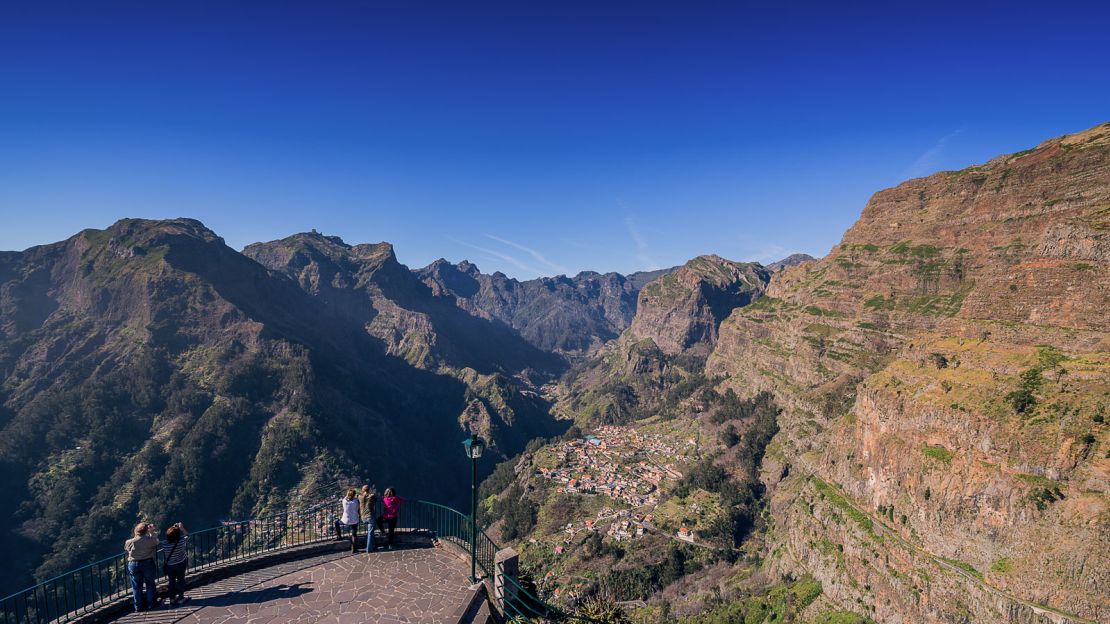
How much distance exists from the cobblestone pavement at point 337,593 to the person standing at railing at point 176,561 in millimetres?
456

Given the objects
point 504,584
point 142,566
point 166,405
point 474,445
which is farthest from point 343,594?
point 166,405

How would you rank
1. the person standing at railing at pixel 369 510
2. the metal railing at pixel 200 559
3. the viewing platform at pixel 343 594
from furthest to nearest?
the person standing at railing at pixel 369 510, the viewing platform at pixel 343 594, the metal railing at pixel 200 559

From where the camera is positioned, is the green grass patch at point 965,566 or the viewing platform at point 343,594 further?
the green grass patch at point 965,566

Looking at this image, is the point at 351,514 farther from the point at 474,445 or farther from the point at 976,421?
the point at 976,421

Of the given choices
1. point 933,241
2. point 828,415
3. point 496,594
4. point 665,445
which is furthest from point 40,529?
point 933,241

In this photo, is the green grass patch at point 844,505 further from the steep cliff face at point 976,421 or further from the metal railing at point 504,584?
the metal railing at point 504,584

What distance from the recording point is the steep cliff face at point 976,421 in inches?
1361

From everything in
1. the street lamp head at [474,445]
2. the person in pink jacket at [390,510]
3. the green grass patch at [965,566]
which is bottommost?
the green grass patch at [965,566]

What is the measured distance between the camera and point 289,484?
106 meters

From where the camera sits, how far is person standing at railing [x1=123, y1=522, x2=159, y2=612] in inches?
551

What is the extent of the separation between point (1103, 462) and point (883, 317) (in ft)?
194

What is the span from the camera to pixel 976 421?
136 feet

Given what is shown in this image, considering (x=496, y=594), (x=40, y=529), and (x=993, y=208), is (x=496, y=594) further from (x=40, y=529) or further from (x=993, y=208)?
(x=40, y=529)

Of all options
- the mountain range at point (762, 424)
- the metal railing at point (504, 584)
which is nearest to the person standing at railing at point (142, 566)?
the metal railing at point (504, 584)
